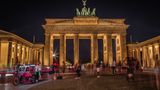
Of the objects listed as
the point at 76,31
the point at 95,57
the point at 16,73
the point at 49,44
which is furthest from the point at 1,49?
the point at 16,73

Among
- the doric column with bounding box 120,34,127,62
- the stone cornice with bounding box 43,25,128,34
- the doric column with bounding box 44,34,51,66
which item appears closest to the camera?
the doric column with bounding box 44,34,51,66

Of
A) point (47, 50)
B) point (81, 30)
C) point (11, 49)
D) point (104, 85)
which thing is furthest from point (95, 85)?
point (47, 50)

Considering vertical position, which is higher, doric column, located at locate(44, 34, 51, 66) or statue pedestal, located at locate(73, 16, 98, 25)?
statue pedestal, located at locate(73, 16, 98, 25)

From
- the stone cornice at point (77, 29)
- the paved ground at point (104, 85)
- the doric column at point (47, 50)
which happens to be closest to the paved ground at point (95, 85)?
the paved ground at point (104, 85)

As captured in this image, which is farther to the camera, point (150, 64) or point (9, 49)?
point (150, 64)

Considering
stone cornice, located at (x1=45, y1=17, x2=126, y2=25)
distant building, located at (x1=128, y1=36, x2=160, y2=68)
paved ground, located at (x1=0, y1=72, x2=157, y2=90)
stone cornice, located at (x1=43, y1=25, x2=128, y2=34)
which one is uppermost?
stone cornice, located at (x1=45, y1=17, x2=126, y2=25)

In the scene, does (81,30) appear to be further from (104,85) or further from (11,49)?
(104,85)

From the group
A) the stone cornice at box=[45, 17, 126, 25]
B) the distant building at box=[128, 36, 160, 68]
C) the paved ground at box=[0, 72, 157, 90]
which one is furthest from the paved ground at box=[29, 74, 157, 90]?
the stone cornice at box=[45, 17, 126, 25]

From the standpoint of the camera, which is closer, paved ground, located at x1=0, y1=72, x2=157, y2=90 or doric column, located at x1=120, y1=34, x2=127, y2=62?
paved ground, located at x1=0, y1=72, x2=157, y2=90

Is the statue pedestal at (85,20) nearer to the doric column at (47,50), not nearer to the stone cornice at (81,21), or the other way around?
the stone cornice at (81,21)

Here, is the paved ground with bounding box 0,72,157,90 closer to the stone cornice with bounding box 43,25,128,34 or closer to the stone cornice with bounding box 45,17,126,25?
the stone cornice with bounding box 43,25,128,34

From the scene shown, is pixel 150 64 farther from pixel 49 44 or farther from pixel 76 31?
pixel 49 44

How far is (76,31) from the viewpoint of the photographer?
226 ft

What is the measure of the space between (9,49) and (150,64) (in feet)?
148
